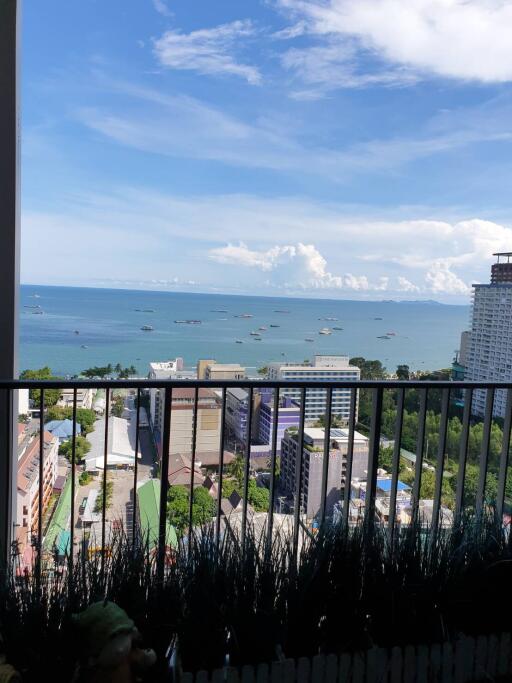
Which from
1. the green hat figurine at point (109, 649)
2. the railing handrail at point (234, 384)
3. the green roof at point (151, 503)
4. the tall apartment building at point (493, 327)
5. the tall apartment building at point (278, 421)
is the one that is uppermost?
the tall apartment building at point (493, 327)

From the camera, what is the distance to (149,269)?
15.5 metres

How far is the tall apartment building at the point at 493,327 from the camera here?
3.57 metres

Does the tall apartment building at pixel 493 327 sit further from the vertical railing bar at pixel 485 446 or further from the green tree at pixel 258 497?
the green tree at pixel 258 497

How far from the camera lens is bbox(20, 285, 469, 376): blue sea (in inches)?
250

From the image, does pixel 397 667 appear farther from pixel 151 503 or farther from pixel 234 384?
pixel 151 503

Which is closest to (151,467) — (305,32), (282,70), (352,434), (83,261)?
Result: (352,434)

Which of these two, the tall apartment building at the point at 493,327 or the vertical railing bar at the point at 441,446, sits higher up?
the tall apartment building at the point at 493,327

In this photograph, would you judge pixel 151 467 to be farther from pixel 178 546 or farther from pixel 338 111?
pixel 338 111

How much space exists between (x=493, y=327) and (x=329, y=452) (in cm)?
221

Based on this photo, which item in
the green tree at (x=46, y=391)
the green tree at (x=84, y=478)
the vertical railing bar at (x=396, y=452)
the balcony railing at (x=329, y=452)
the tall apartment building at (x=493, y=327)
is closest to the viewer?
the balcony railing at (x=329, y=452)

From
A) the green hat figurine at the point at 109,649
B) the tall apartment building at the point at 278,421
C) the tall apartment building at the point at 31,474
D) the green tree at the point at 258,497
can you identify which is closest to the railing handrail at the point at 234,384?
the tall apartment building at the point at 278,421

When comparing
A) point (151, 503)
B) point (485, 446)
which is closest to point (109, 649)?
point (151, 503)

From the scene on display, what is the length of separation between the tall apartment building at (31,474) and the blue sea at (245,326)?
2.71 meters

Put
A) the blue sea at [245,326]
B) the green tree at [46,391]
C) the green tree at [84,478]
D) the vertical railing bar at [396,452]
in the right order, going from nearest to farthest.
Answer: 1. the green tree at [46,391]
2. the vertical railing bar at [396,452]
3. the green tree at [84,478]
4. the blue sea at [245,326]
